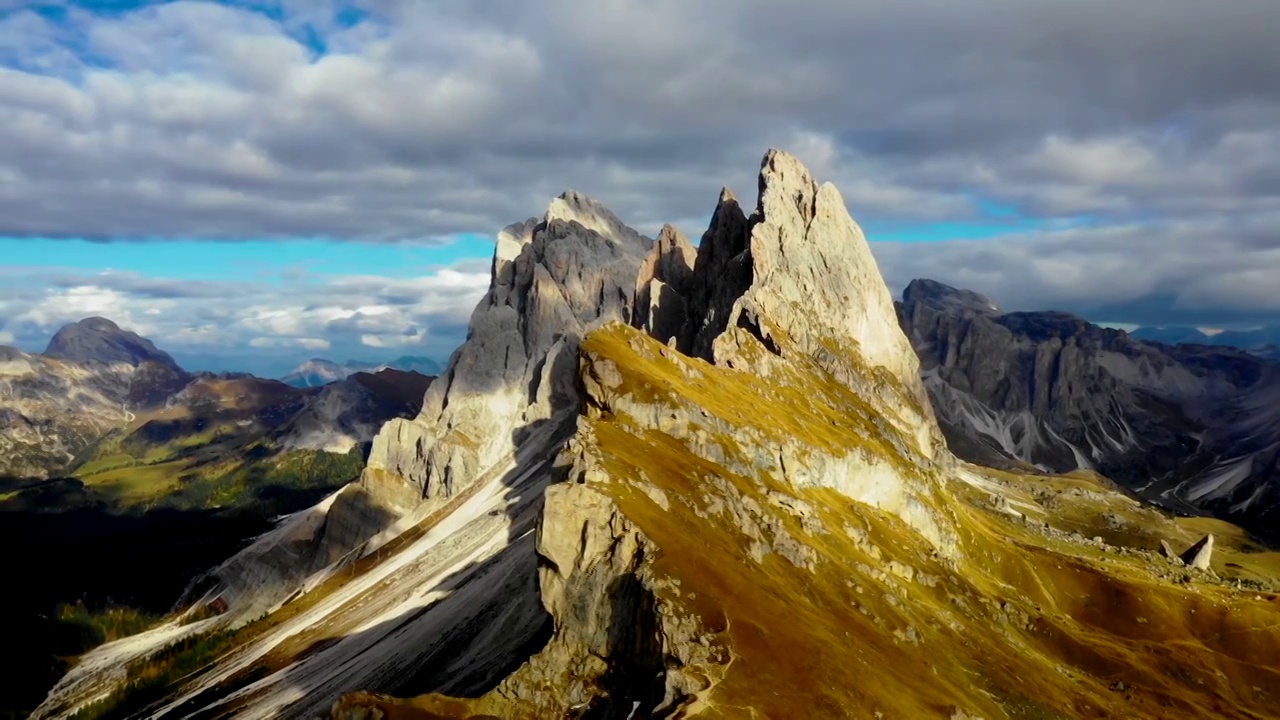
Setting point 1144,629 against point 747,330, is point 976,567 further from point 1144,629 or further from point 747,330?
point 747,330

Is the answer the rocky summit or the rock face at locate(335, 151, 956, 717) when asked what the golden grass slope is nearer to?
the rocky summit

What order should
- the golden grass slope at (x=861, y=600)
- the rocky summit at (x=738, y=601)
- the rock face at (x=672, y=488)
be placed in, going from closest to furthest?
the rock face at (x=672, y=488) → the rocky summit at (x=738, y=601) → the golden grass slope at (x=861, y=600)

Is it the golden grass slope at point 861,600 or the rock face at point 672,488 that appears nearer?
the rock face at point 672,488

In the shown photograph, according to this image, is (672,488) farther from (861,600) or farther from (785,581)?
(861,600)

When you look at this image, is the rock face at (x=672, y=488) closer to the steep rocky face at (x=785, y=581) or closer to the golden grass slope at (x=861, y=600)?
the steep rocky face at (x=785, y=581)

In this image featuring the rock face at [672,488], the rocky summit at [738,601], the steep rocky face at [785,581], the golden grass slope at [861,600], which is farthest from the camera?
the golden grass slope at [861,600]

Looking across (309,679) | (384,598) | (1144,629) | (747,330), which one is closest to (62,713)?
(384,598)

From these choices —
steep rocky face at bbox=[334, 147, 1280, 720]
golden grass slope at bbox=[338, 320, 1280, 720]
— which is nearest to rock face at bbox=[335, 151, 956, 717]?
steep rocky face at bbox=[334, 147, 1280, 720]

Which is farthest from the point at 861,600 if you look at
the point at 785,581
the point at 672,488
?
the point at 672,488

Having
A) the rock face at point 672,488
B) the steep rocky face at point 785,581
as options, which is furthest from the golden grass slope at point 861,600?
the rock face at point 672,488
